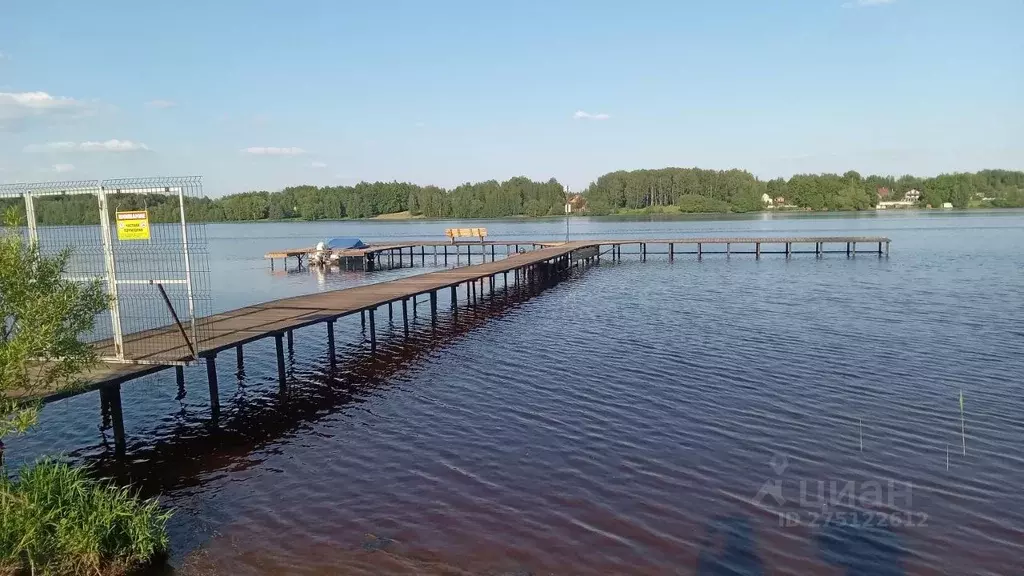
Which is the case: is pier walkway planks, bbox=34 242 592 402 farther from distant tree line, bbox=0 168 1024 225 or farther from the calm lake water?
distant tree line, bbox=0 168 1024 225

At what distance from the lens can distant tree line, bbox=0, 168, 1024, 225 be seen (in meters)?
138

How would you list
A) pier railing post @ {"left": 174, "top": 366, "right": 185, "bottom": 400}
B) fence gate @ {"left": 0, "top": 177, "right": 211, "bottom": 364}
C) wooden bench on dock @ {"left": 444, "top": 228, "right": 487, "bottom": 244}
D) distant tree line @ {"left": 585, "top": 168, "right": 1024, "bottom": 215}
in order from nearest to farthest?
1. fence gate @ {"left": 0, "top": 177, "right": 211, "bottom": 364}
2. pier railing post @ {"left": 174, "top": 366, "right": 185, "bottom": 400}
3. wooden bench on dock @ {"left": 444, "top": 228, "right": 487, "bottom": 244}
4. distant tree line @ {"left": 585, "top": 168, "right": 1024, "bottom": 215}

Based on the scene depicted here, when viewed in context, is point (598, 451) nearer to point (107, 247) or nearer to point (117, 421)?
point (117, 421)

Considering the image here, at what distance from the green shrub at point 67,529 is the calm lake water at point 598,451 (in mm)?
677

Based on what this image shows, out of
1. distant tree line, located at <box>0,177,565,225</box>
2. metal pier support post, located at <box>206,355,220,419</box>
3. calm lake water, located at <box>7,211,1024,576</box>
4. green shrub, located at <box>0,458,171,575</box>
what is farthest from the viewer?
distant tree line, located at <box>0,177,565,225</box>

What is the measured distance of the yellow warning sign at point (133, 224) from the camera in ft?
30.6

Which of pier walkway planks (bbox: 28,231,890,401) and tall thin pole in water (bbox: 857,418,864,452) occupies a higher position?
pier walkway planks (bbox: 28,231,890,401)

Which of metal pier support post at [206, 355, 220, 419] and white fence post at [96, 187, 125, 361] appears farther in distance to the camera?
metal pier support post at [206, 355, 220, 419]

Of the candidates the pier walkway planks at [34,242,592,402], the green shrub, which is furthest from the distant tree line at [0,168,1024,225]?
the green shrub

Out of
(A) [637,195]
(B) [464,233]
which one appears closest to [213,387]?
(B) [464,233]

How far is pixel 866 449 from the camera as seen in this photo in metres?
9.62

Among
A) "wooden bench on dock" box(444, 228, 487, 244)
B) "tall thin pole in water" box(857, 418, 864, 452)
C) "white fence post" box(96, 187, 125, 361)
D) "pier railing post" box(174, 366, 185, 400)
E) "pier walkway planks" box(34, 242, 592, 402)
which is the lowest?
"tall thin pole in water" box(857, 418, 864, 452)

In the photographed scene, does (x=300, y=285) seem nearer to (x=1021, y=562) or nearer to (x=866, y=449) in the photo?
(x=866, y=449)

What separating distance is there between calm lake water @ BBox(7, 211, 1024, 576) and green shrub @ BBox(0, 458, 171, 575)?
26.7 inches
